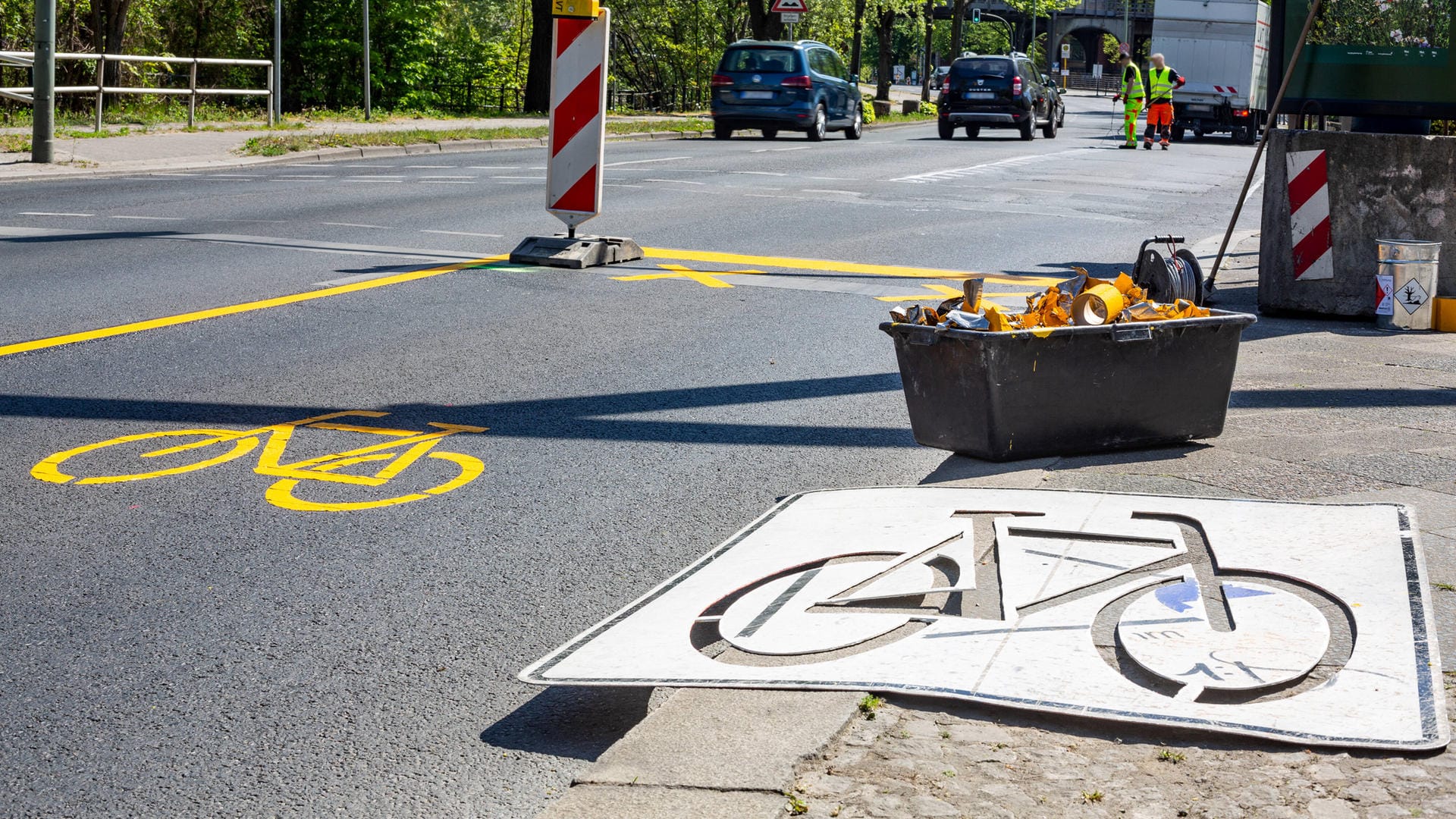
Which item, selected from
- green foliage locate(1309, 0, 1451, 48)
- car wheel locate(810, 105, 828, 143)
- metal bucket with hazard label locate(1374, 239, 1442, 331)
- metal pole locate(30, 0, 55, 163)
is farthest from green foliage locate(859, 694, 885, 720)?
car wheel locate(810, 105, 828, 143)

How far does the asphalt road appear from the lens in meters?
3.29

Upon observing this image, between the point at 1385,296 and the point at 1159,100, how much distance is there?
859 inches

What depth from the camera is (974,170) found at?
2264cm

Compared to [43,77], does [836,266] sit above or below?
below

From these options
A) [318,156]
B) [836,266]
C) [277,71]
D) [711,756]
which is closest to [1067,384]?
[711,756]

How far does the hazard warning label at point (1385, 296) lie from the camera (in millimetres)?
8648

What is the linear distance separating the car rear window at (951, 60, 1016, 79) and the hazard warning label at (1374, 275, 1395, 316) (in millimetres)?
25837

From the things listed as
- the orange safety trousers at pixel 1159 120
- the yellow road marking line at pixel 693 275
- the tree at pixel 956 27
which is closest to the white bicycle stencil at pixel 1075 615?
the yellow road marking line at pixel 693 275

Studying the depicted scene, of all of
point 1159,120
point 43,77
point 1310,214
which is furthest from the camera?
point 1159,120

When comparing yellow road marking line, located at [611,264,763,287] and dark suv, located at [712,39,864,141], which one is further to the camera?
dark suv, located at [712,39,864,141]

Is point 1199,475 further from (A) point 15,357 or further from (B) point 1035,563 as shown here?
(A) point 15,357

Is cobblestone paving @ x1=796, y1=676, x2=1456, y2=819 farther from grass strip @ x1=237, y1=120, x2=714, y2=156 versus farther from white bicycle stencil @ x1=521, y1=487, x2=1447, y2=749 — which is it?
grass strip @ x1=237, y1=120, x2=714, y2=156

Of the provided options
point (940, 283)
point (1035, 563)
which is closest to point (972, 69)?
point (940, 283)

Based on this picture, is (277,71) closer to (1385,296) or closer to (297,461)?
(1385,296)
